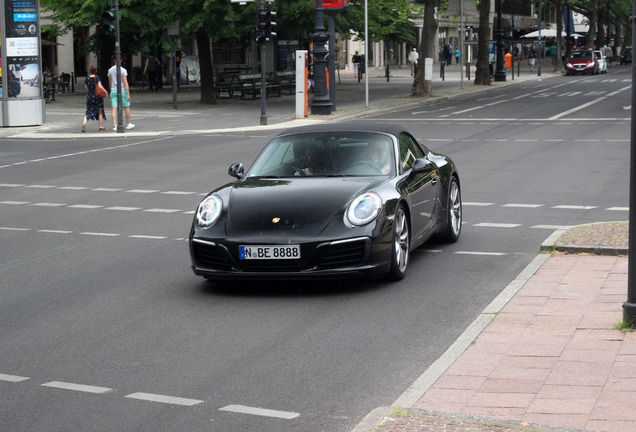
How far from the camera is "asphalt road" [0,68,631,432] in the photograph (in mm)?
6207

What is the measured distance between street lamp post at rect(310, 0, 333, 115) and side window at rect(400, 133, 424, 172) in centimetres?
2437

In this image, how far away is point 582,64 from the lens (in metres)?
74.8

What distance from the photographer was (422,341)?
7570 mm

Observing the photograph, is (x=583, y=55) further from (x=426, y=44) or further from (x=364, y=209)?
(x=364, y=209)

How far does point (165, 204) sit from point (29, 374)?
8611 mm

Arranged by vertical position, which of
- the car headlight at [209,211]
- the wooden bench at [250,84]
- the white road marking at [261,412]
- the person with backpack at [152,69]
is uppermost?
the person with backpack at [152,69]

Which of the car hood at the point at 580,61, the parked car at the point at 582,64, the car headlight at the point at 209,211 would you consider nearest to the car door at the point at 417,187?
the car headlight at the point at 209,211

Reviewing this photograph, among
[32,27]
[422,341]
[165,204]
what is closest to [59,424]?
[422,341]

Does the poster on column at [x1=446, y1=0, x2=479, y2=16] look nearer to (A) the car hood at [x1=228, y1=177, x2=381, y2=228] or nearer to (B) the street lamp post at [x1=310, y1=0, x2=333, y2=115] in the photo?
(B) the street lamp post at [x1=310, y1=0, x2=333, y2=115]

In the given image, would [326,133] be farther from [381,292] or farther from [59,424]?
[59,424]

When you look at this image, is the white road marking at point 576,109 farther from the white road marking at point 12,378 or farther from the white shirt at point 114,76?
the white road marking at point 12,378

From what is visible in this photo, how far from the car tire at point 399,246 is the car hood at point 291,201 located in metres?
0.41

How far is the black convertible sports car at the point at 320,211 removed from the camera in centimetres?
904

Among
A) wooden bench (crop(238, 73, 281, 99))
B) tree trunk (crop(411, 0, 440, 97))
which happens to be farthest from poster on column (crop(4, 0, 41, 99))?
tree trunk (crop(411, 0, 440, 97))
